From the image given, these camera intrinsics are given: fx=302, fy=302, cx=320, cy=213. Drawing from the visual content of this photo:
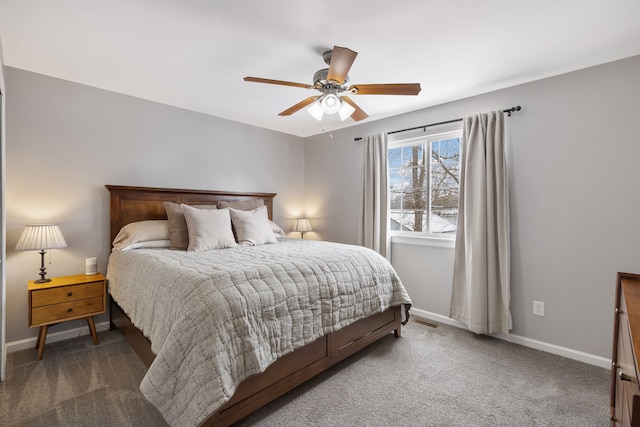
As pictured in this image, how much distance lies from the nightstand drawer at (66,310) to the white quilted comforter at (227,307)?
208 millimetres

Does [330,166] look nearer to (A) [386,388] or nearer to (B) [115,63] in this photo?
(B) [115,63]

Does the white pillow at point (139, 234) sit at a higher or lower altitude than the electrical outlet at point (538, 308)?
higher

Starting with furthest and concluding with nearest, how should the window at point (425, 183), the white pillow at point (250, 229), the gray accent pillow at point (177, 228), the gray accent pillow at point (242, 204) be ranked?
the gray accent pillow at point (242, 204) → the window at point (425, 183) → the white pillow at point (250, 229) → the gray accent pillow at point (177, 228)

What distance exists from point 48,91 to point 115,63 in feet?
2.65

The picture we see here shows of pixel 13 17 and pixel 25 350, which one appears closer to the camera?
pixel 13 17

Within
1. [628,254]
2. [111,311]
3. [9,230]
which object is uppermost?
[9,230]

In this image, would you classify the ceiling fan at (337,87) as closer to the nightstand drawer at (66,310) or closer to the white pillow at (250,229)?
the white pillow at (250,229)

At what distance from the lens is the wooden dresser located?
0.89 meters

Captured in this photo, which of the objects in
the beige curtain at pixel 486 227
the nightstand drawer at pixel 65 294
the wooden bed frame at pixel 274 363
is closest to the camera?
the wooden bed frame at pixel 274 363

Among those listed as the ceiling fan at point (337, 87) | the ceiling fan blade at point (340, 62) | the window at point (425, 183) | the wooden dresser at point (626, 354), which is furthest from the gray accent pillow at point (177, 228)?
the wooden dresser at point (626, 354)

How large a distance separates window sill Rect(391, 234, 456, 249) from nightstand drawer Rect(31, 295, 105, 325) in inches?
123

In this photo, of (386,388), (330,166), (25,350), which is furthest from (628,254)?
(25,350)

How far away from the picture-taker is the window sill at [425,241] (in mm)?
3287

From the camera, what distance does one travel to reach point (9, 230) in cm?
255
